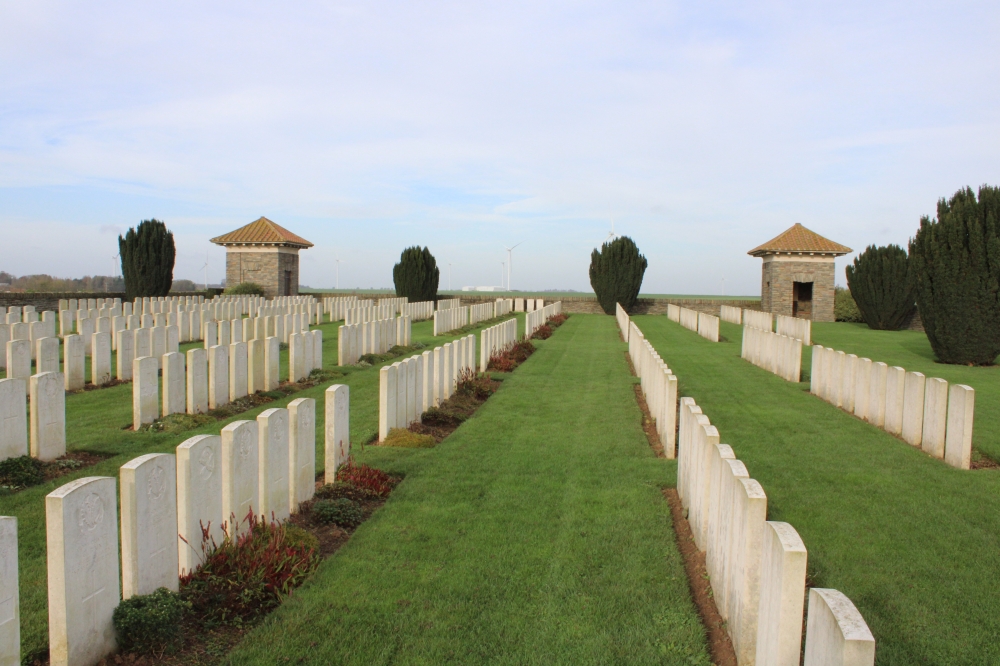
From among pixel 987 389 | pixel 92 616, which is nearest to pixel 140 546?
pixel 92 616

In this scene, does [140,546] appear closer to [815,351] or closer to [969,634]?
[969,634]

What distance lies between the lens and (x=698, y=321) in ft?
99.1

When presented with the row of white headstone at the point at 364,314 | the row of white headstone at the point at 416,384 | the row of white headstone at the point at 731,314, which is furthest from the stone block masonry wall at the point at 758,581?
the row of white headstone at the point at 731,314

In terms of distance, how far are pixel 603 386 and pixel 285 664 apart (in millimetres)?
10280

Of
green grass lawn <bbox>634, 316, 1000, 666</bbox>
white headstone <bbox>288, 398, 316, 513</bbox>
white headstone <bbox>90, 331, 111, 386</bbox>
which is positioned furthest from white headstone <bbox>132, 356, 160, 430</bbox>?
green grass lawn <bbox>634, 316, 1000, 666</bbox>

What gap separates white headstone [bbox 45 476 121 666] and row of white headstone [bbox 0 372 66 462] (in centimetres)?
390

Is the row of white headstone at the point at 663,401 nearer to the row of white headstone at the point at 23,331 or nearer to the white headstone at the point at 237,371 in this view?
the white headstone at the point at 237,371

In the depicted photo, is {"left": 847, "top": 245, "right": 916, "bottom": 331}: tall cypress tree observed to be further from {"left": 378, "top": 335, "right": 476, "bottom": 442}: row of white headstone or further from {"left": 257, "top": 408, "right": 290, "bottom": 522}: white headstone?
{"left": 257, "top": 408, "right": 290, "bottom": 522}: white headstone

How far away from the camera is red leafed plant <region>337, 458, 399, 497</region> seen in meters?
6.09

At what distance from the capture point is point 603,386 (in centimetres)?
1326

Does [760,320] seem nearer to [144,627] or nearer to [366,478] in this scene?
[366,478]

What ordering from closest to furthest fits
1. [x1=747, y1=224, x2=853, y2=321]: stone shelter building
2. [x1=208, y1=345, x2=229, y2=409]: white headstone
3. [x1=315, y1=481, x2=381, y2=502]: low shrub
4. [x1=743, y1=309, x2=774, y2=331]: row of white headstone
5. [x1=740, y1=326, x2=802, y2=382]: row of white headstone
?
[x1=315, y1=481, x2=381, y2=502]: low shrub < [x1=208, y1=345, x2=229, y2=409]: white headstone < [x1=740, y1=326, x2=802, y2=382]: row of white headstone < [x1=743, y1=309, x2=774, y2=331]: row of white headstone < [x1=747, y1=224, x2=853, y2=321]: stone shelter building

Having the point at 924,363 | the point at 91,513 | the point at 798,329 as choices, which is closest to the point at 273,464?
the point at 91,513

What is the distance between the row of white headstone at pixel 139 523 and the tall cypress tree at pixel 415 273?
119ft
